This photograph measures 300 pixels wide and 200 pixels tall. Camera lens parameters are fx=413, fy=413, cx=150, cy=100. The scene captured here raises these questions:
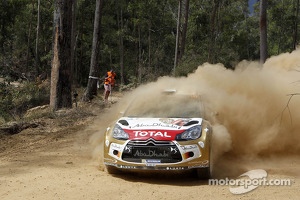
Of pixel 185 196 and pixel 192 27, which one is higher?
pixel 192 27

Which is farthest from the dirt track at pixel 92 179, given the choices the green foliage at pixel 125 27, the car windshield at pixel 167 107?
the green foliage at pixel 125 27

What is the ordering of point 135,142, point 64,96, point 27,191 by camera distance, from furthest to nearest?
point 64,96 → point 135,142 → point 27,191

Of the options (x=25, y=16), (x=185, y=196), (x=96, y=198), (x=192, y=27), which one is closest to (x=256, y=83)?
(x=185, y=196)

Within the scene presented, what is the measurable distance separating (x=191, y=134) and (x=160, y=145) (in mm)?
580

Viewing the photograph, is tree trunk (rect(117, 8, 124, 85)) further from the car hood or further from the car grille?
the car grille

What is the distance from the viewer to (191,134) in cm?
698

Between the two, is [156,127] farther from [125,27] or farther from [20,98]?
[125,27]

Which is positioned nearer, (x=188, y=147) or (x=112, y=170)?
(x=188, y=147)

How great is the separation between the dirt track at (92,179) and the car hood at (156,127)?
790mm

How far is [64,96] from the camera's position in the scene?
1475cm

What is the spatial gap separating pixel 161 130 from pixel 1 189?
8.94 ft

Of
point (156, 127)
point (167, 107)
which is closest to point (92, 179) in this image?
point (156, 127)

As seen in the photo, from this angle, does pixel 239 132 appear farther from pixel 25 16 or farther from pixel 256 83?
pixel 25 16

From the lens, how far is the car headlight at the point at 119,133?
7.09 metres
